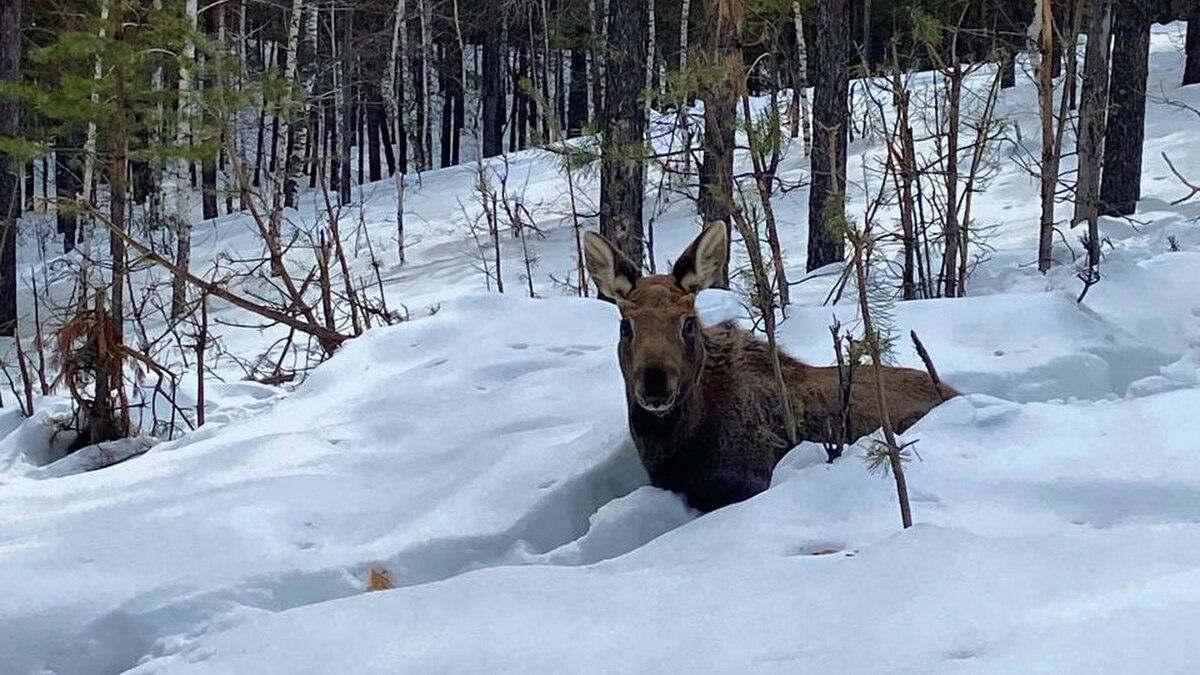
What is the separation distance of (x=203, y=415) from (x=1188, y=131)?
17.0 metres

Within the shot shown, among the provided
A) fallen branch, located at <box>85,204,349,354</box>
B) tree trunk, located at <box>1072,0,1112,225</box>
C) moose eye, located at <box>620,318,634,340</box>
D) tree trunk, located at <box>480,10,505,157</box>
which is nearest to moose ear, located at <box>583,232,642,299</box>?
moose eye, located at <box>620,318,634,340</box>

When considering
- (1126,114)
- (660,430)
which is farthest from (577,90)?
(660,430)

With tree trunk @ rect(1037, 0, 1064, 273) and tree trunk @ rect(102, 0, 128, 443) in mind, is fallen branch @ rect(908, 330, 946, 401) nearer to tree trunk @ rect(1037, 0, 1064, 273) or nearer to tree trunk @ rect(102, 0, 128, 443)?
tree trunk @ rect(1037, 0, 1064, 273)

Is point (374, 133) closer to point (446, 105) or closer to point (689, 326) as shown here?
point (446, 105)

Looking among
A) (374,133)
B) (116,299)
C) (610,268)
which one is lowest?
(374,133)

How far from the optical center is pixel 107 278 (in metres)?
19.2

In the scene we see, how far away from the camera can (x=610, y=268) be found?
4.88 meters

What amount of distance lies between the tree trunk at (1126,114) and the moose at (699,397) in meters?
10.6

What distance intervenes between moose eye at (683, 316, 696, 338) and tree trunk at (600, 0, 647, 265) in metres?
5.62

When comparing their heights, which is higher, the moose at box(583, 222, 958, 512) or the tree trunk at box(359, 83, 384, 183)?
the moose at box(583, 222, 958, 512)

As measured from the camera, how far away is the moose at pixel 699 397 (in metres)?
4.59

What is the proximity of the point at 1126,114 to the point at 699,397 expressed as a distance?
39.4 feet

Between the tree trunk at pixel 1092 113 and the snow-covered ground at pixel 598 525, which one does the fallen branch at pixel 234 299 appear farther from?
the tree trunk at pixel 1092 113

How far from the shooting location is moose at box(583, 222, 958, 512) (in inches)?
181
